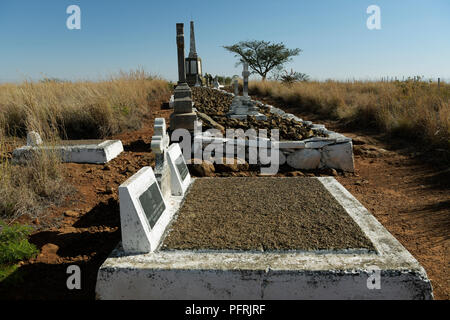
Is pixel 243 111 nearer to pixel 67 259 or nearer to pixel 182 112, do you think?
pixel 182 112

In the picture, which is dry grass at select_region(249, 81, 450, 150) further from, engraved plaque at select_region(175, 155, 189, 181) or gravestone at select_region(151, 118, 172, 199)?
gravestone at select_region(151, 118, 172, 199)

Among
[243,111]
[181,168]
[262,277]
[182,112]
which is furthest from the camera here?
[243,111]

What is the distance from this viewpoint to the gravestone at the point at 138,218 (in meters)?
2.25

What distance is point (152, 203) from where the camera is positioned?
103 inches

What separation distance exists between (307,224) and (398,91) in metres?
8.91

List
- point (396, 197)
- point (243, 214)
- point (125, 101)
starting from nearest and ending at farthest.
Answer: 1. point (243, 214)
2. point (396, 197)
3. point (125, 101)

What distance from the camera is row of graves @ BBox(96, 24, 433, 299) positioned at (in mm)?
2008

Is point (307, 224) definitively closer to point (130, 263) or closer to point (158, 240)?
point (158, 240)

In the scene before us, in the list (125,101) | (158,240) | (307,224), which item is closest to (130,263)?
(158,240)

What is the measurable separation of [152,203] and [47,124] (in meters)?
3.60

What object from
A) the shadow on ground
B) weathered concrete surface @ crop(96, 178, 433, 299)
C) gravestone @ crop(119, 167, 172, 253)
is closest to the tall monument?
the shadow on ground

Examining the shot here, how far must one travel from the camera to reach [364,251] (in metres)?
2.26

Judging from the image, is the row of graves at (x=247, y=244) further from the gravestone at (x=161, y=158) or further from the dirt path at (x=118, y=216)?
the dirt path at (x=118, y=216)

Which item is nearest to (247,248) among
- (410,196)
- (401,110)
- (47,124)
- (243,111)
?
(410,196)
